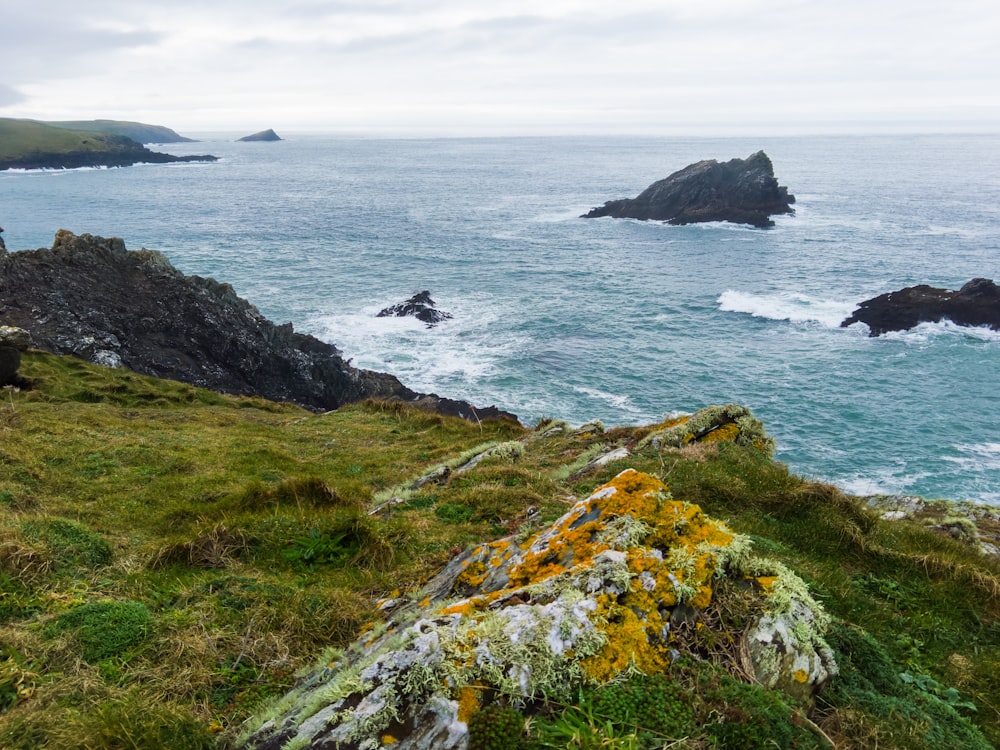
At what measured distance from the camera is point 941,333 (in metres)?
49.7

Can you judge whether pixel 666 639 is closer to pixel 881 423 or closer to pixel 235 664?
pixel 235 664

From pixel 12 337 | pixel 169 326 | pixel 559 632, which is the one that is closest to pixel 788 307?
pixel 169 326

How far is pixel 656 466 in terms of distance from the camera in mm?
9828

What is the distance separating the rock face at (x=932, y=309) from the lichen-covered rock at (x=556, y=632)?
179ft

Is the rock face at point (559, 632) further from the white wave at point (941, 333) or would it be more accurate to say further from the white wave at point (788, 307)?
the white wave at point (788, 307)

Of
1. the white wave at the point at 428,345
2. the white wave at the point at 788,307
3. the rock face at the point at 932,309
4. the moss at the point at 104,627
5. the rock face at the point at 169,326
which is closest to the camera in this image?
the moss at the point at 104,627

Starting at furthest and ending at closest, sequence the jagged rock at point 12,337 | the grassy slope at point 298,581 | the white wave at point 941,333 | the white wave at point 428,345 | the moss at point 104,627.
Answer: the white wave at point 941,333 < the white wave at point 428,345 < the jagged rock at point 12,337 < the moss at point 104,627 < the grassy slope at point 298,581

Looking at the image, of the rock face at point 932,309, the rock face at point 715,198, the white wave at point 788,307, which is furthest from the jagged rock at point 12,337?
the rock face at point 715,198

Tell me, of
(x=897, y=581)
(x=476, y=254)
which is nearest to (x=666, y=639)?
(x=897, y=581)

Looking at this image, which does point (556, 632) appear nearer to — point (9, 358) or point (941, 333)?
point (9, 358)

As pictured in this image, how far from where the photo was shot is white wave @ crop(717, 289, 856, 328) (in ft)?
177

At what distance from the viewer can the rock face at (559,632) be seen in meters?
3.64

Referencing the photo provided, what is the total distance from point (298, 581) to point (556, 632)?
434 cm

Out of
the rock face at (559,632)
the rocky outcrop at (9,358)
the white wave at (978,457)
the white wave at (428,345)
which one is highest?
the rock face at (559,632)
